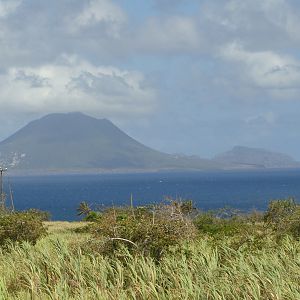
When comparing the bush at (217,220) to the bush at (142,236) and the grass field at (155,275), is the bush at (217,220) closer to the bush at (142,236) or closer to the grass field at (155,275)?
the bush at (142,236)

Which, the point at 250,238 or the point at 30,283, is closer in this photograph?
the point at 30,283

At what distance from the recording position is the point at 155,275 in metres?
14.2

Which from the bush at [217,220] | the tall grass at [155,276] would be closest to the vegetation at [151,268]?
the tall grass at [155,276]

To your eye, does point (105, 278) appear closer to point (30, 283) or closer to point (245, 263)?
point (30, 283)

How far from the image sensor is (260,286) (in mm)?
12773

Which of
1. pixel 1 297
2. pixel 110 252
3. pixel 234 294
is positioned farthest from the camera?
pixel 110 252

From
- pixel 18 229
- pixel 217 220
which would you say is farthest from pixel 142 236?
pixel 217 220

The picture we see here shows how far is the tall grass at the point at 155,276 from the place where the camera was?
1240 cm

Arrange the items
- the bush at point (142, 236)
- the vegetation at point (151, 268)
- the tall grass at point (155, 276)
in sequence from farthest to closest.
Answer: the bush at point (142, 236) → the vegetation at point (151, 268) → the tall grass at point (155, 276)

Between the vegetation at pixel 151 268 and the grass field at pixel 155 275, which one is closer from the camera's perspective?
the grass field at pixel 155 275

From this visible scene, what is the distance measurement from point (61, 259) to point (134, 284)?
274cm

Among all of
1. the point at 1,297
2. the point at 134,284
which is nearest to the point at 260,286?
the point at 134,284

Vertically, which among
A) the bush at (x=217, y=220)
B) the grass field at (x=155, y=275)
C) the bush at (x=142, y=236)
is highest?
the bush at (x=142, y=236)

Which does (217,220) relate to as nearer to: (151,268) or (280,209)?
(280,209)
